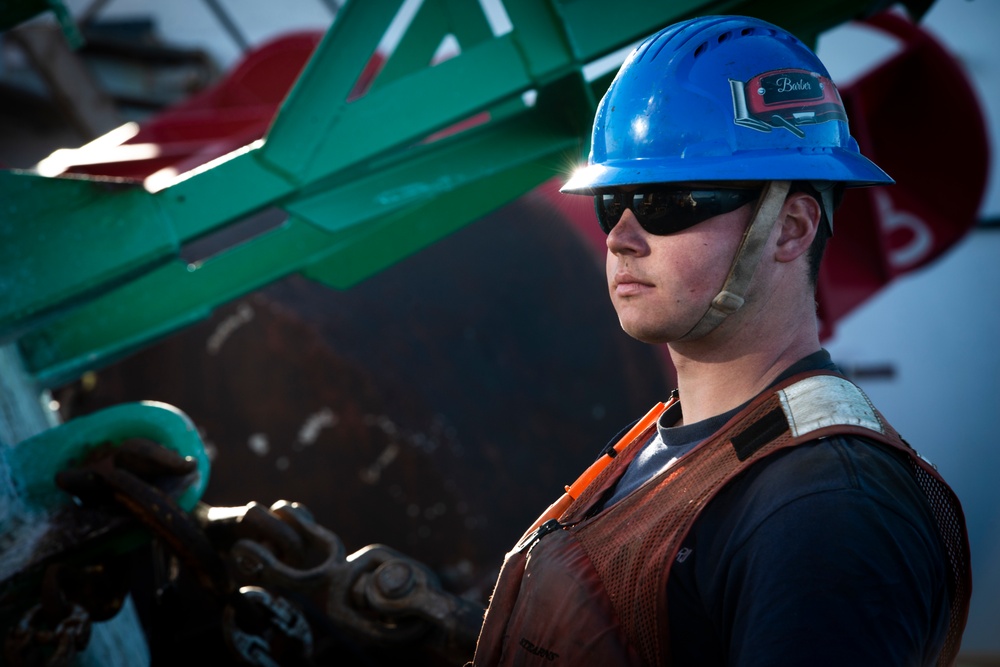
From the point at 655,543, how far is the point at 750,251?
43 cm

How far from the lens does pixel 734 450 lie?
1203 millimetres

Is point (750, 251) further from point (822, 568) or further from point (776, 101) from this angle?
point (822, 568)

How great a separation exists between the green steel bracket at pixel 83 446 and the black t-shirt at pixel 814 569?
1041 millimetres

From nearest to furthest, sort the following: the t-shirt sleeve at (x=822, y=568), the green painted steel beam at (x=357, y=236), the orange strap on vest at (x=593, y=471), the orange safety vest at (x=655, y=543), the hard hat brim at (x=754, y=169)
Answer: the t-shirt sleeve at (x=822, y=568) → the orange safety vest at (x=655, y=543) → the hard hat brim at (x=754, y=169) → the orange strap on vest at (x=593, y=471) → the green painted steel beam at (x=357, y=236)

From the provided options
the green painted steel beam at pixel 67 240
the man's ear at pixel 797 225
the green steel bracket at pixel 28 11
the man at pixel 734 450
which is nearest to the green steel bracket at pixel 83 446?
the green painted steel beam at pixel 67 240

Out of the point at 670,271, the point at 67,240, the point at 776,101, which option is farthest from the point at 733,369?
the point at 67,240

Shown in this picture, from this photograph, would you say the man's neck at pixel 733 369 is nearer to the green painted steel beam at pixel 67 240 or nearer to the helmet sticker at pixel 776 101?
the helmet sticker at pixel 776 101

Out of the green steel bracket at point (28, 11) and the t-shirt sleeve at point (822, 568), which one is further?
the green steel bracket at point (28, 11)

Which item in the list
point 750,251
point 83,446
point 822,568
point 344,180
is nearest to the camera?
point 822,568

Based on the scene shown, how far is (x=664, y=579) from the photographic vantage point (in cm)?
114

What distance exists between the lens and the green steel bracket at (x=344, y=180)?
1.95 metres

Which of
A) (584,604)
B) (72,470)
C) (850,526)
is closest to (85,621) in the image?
(72,470)

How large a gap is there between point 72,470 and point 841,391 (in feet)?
4.42

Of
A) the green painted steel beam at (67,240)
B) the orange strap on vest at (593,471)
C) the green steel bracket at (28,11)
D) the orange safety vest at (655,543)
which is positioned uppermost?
the green steel bracket at (28,11)
